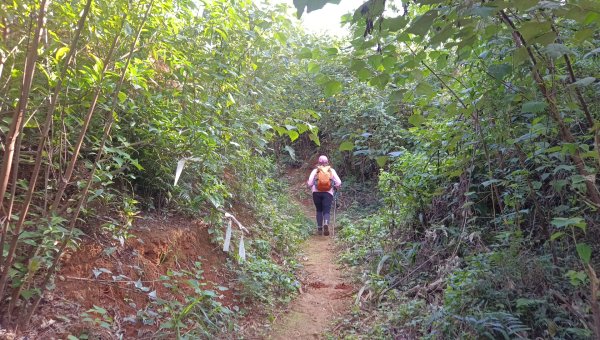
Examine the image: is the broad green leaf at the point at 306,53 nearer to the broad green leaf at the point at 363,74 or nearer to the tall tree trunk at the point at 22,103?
the broad green leaf at the point at 363,74

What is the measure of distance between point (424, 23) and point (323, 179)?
6725 millimetres

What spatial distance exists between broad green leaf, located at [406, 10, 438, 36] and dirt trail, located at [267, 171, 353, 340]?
324cm

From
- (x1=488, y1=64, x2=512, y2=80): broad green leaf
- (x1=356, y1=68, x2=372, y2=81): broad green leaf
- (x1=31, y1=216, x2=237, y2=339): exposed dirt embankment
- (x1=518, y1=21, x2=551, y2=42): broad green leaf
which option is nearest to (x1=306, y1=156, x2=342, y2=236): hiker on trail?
(x1=31, y1=216, x2=237, y2=339): exposed dirt embankment

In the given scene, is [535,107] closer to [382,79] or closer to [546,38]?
[546,38]

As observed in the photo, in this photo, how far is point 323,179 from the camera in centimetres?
872

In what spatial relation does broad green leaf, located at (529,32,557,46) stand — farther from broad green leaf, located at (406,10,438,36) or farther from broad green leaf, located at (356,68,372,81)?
broad green leaf, located at (356,68,372,81)

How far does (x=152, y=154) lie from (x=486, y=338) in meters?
3.57

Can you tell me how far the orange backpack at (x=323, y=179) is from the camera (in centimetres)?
873

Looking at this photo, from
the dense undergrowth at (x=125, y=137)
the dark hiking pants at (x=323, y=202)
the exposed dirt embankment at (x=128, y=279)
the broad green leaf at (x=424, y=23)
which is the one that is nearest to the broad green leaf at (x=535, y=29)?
the broad green leaf at (x=424, y=23)

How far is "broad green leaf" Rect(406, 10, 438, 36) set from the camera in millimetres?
2045

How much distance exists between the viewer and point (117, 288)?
3639mm

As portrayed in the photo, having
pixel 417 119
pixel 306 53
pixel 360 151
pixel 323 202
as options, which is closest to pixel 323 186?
pixel 323 202

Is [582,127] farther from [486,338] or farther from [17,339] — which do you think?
[17,339]

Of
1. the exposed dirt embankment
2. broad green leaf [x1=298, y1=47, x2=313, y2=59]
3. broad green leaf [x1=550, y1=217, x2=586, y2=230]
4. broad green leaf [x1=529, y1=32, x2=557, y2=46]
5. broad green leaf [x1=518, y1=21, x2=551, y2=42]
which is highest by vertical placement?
broad green leaf [x1=298, y1=47, x2=313, y2=59]
